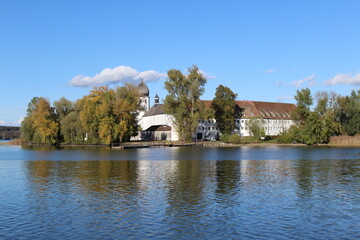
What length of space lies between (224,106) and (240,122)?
2483cm

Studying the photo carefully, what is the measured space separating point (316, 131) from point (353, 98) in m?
15.2

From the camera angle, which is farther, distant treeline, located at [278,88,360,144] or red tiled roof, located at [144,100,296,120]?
red tiled roof, located at [144,100,296,120]

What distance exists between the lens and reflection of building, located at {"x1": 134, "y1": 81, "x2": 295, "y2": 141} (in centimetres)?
13200

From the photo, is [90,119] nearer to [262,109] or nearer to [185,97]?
[185,97]

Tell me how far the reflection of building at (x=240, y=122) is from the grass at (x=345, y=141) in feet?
84.4

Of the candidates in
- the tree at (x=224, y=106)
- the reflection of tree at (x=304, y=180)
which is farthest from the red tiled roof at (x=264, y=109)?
the reflection of tree at (x=304, y=180)

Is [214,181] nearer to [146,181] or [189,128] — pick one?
[146,181]

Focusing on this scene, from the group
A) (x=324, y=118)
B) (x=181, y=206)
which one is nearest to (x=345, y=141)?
(x=324, y=118)

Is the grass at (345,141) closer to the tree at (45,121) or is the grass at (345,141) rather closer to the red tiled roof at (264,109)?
the red tiled roof at (264,109)

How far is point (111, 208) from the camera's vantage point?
23391mm

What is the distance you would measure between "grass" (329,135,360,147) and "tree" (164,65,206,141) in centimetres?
3452

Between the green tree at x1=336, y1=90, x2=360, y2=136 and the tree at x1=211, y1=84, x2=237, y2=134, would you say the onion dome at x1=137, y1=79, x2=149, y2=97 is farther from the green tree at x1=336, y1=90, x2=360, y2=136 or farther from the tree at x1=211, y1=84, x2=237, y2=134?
the green tree at x1=336, y1=90, x2=360, y2=136

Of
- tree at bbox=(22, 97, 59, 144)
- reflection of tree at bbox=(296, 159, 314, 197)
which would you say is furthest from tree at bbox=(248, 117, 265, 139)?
reflection of tree at bbox=(296, 159, 314, 197)

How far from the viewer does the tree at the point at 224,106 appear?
11919cm
